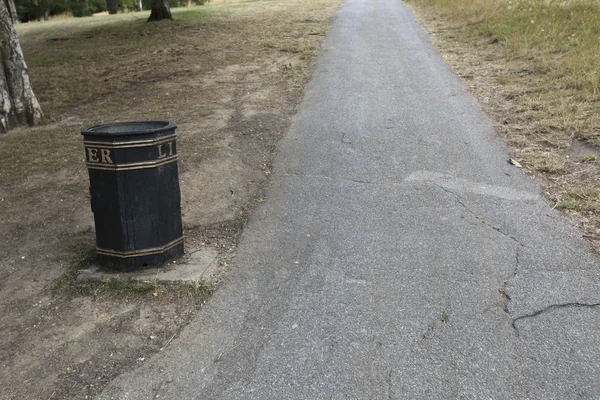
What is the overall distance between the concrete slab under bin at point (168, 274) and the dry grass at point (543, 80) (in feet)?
10.8

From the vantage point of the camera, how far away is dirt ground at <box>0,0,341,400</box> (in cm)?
363

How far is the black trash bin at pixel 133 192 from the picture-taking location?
412cm

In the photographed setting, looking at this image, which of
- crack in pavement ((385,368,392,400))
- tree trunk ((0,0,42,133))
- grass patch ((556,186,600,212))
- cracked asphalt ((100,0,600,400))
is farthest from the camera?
tree trunk ((0,0,42,133))

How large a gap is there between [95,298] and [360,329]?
2.03 m

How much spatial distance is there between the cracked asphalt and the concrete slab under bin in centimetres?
25

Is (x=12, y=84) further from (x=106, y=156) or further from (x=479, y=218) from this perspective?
(x=479, y=218)

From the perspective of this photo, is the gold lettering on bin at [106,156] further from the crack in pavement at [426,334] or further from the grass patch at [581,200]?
the grass patch at [581,200]

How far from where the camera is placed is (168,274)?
4.34m

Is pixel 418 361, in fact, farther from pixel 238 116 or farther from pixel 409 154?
pixel 238 116

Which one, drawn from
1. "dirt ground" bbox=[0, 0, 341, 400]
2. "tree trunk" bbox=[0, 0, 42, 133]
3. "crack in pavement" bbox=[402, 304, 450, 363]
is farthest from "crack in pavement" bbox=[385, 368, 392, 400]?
"tree trunk" bbox=[0, 0, 42, 133]

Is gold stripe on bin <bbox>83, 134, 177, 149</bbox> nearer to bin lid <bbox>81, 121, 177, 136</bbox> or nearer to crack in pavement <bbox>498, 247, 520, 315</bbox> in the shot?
bin lid <bbox>81, 121, 177, 136</bbox>

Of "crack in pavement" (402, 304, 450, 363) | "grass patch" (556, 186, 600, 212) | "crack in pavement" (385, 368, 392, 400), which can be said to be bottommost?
"crack in pavement" (385, 368, 392, 400)

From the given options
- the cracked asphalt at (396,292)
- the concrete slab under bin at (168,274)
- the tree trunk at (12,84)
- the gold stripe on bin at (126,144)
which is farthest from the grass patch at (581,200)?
the tree trunk at (12,84)

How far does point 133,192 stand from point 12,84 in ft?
18.7
